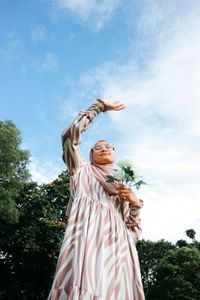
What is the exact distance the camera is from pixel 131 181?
422cm

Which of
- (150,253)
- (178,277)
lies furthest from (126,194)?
(150,253)

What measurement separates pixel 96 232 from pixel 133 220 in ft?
2.34

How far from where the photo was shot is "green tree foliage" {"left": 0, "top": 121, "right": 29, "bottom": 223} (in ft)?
54.1

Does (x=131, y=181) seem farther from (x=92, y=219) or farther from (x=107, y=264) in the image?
(x=107, y=264)

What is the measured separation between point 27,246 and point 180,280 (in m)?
9.35

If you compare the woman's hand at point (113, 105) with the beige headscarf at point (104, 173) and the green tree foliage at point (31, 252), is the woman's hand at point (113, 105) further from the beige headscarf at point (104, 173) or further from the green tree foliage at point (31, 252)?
the green tree foliage at point (31, 252)

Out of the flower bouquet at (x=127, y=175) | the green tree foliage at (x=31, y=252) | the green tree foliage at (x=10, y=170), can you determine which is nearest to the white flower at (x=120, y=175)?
the flower bouquet at (x=127, y=175)

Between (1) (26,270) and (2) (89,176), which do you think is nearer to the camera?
(2) (89,176)

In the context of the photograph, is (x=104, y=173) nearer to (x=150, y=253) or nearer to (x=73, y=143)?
(x=73, y=143)

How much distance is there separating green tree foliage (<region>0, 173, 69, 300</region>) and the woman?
14.4 metres

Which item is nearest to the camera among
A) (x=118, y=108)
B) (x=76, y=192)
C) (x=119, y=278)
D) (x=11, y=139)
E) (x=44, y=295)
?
(x=119, y=278)

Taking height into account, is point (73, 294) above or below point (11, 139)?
below

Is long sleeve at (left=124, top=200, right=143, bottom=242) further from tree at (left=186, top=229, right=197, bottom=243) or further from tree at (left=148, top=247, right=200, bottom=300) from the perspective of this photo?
tree at (left=186, top=229, right=197, bottom=243)

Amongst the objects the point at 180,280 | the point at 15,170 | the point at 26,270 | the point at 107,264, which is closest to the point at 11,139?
the point at 15,170
